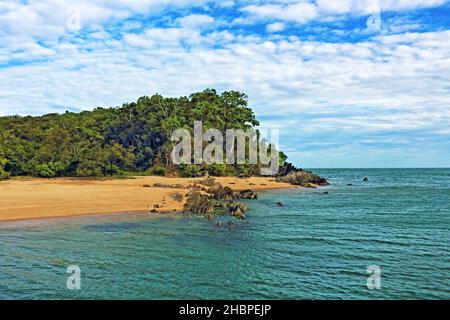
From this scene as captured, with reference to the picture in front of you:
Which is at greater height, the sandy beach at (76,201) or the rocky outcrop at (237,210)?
the sandy beach at (76,201)

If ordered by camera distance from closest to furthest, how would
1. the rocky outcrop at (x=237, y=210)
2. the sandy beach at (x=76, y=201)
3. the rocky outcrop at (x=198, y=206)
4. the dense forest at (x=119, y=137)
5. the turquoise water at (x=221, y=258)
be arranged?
the turquoise water at (x=221, y=258)
the sandy beach at (x=76, y=201)
the rocky outcrop at (x=237, y=210)
the rocky outcrop at (x=198, y=206)
the dense forest at (x=119, y=137)

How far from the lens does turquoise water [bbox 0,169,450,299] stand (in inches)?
484

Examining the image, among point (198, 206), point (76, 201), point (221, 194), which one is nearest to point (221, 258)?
point (198, 206)

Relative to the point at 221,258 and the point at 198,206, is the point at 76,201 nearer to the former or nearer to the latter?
the point at 198,206

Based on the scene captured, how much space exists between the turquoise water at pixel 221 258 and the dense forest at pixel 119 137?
3286cm

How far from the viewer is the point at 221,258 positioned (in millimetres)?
16062

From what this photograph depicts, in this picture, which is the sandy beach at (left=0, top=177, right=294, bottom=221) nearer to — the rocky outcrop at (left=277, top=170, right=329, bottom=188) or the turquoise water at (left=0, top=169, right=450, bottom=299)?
the turquoise water at (left=0, top=169, right=450, bottom=299)

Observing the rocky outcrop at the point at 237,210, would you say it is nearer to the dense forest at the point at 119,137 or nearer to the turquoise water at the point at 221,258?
the turquoise water at the point at 221,258

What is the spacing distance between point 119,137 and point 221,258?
54.7 metres

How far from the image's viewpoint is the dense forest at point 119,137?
2147 inches

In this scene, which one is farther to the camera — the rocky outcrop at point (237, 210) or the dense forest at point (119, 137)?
the dense forest at point (119, 137)

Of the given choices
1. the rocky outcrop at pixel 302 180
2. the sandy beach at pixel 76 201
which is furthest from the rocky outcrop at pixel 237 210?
the rocky outcrop at pixel 302 180

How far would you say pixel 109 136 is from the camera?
66.6 m
